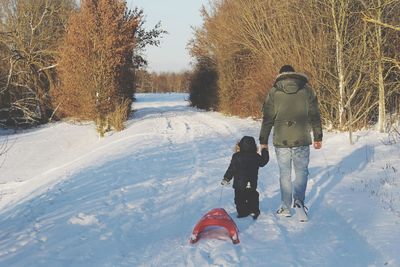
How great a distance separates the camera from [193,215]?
685 centimetres

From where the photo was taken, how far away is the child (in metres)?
6.55

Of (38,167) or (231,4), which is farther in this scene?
(231,4)

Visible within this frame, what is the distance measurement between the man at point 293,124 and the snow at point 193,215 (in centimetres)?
49

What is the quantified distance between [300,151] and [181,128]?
1386 cm

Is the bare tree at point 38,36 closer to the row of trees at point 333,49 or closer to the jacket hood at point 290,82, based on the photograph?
the row of trees at point 333,49

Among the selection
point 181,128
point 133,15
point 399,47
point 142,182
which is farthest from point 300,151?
point 133,15

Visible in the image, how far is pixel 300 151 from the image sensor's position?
20.9 feet

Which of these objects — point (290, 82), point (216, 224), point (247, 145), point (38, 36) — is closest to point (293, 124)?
point (290, 82)

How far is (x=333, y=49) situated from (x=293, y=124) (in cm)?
1028

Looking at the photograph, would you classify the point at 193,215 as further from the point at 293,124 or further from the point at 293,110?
the point at 293,110

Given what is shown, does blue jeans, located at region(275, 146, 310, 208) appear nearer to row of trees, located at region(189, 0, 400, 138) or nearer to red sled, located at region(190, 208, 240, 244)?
red sled, located at region(190, 208, 240, 244)

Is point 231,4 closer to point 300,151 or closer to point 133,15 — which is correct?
point 133,15

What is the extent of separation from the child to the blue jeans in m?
0.27

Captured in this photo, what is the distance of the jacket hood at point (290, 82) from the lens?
623cm
